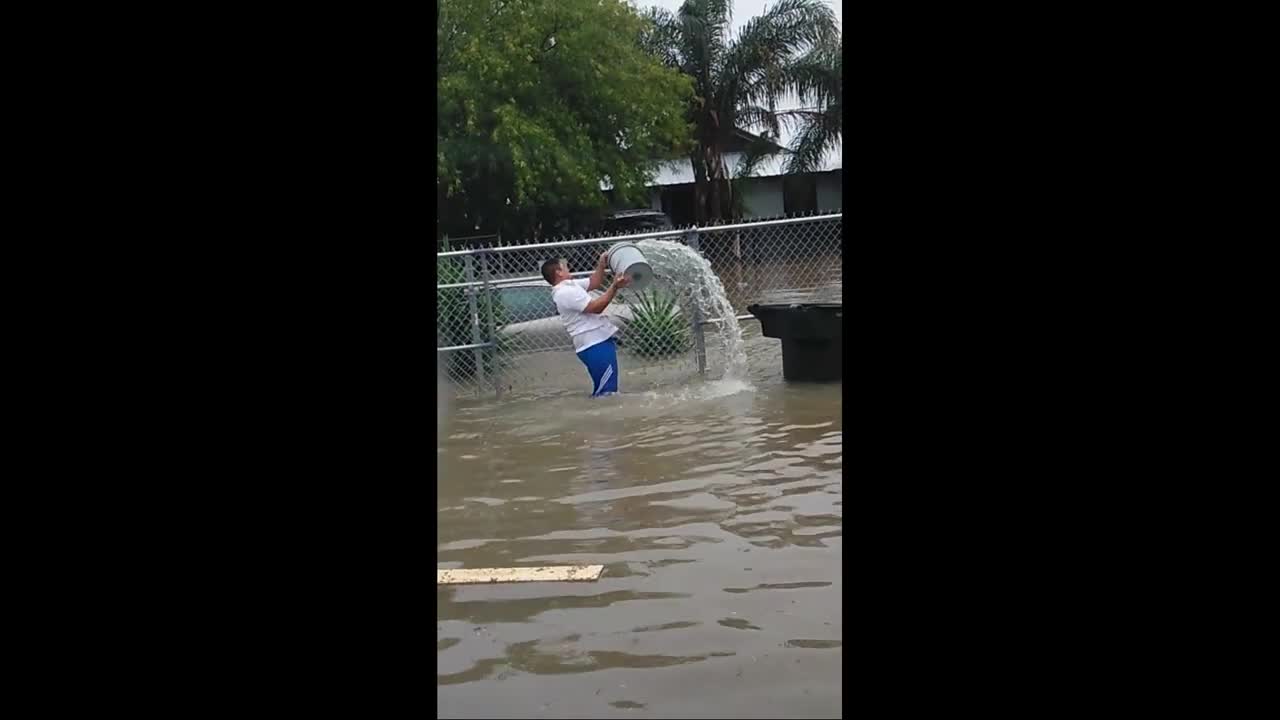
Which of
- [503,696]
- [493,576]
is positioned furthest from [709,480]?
[503,696]

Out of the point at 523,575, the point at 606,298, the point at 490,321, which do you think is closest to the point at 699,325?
the point at 606,298

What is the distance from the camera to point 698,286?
11906 millimetres

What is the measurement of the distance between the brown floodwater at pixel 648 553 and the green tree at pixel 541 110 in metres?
16.9

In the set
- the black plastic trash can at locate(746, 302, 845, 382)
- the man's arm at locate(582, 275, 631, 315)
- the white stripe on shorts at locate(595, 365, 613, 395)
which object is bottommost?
the white stripe on shorts at locate(595, 365, 613, 395)

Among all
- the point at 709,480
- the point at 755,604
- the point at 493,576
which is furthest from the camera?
the point at 709,480

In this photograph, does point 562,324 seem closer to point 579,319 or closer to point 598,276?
point 598,276

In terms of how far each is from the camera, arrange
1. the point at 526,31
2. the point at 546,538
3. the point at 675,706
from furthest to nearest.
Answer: the point at 526,31 < the point at 546,538 < the point at 675,706

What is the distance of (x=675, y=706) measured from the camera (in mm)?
4281

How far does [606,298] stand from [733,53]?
78.6 feet

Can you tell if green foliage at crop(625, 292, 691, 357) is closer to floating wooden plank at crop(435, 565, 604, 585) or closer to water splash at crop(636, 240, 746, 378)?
water splash at crop(636, 240, 746, 378)

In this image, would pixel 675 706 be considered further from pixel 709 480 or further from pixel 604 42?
pixel 604 42

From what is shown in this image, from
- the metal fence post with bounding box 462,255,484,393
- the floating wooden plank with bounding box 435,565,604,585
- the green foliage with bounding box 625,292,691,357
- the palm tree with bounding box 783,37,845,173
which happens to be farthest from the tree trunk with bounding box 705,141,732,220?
the floating wooden plank with bounding box 435,565,604,585

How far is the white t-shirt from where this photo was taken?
11008 mm
